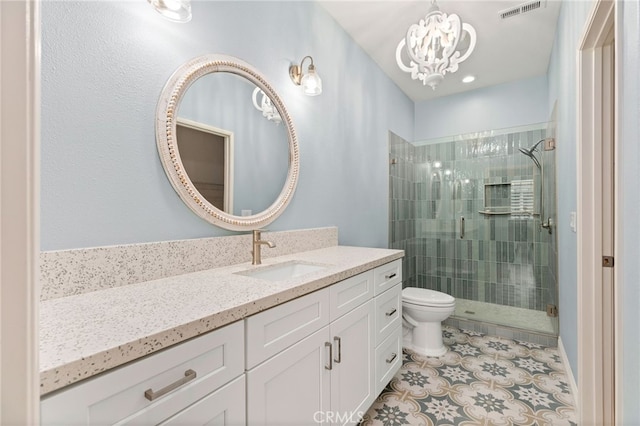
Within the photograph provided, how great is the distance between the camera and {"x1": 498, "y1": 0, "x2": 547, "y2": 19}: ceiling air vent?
2.08m

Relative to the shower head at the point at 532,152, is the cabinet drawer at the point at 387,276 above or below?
below

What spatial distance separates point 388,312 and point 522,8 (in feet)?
7.57

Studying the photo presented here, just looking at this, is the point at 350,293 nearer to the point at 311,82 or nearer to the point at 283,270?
Result: the point at 283,270

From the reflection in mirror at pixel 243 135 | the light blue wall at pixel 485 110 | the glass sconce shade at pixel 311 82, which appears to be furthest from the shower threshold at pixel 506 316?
the glass sconce shade at pixel 311 82

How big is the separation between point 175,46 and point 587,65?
1.94m

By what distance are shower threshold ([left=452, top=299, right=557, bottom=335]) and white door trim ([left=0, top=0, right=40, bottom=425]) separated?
126 inches

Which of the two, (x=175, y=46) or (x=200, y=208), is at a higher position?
(x=175, y=46)

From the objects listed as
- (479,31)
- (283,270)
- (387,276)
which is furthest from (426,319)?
(479,31)

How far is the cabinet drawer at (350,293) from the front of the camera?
4.21ft

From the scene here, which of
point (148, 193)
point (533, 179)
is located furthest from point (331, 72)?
point (533, 179)

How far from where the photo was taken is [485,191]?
3.35 m

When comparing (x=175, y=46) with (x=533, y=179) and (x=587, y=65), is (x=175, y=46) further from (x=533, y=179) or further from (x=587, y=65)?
(x=533, y=179)

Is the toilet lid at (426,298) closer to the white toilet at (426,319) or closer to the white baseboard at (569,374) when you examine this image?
the white toilet at (426,319)

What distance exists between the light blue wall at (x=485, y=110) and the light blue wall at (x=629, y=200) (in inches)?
108
